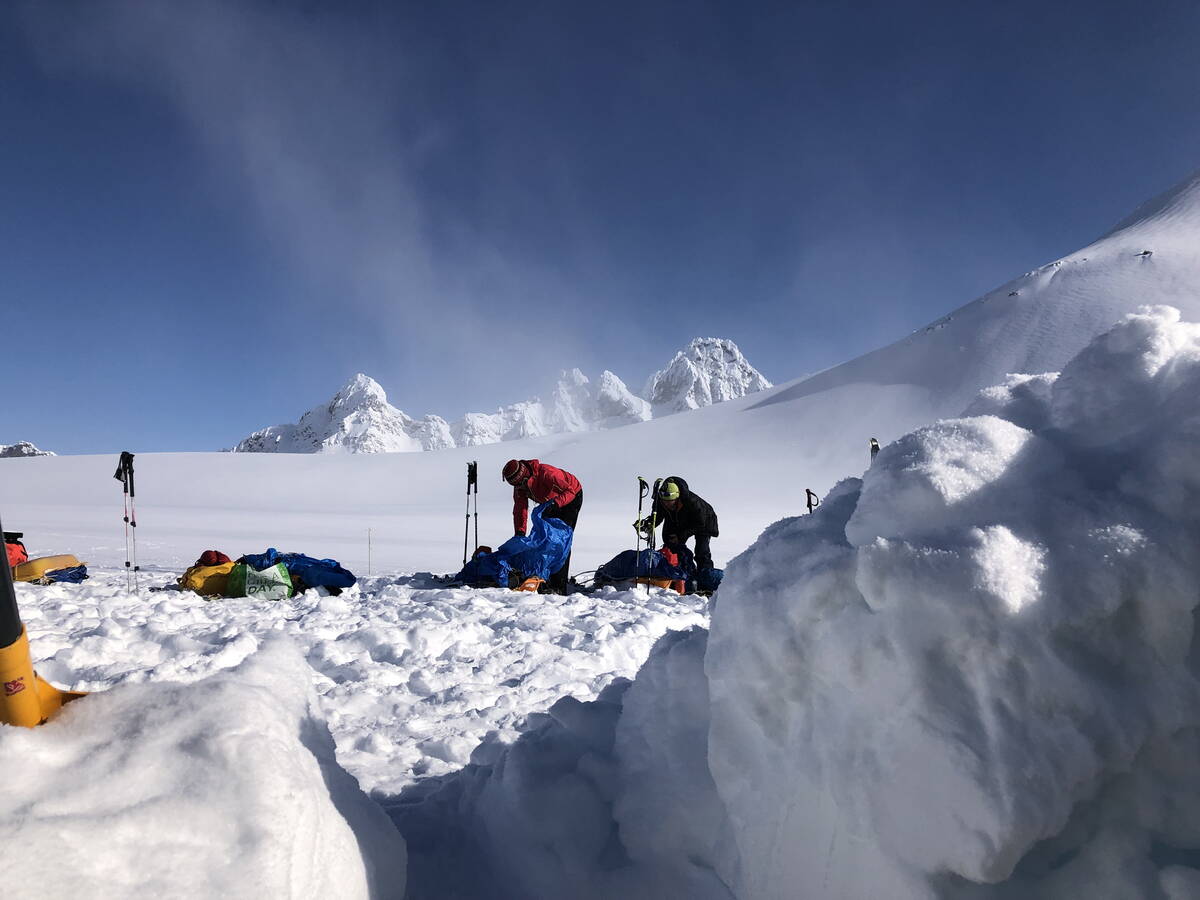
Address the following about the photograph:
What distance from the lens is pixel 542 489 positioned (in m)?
8.32

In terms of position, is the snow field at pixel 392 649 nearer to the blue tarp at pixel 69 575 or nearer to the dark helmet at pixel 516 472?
the blue tarp at pixel 69 575

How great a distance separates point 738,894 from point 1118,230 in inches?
2942

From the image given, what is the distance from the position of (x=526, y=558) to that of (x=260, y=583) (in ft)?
8.76

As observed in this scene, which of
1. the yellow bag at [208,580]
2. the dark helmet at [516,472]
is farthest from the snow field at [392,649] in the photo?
the dark helmet at [516,472]

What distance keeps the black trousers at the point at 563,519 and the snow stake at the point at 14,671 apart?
6398 mm

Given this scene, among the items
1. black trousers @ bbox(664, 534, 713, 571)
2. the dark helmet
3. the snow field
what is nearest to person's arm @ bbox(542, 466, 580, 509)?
the dark helmet

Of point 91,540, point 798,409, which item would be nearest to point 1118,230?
point 798,409

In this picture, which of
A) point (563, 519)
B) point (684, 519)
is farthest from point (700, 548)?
point (563, 519)

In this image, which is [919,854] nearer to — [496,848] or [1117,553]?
[1117,553]

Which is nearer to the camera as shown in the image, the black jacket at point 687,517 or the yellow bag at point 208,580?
the yellow bag at point 208,580

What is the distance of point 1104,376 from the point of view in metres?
1.54

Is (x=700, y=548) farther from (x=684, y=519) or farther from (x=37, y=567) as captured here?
(x=37, y=567)

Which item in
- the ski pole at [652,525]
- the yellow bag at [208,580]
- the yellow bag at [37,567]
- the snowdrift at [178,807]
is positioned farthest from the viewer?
the ski pole at [652,525]

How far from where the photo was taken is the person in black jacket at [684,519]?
842 centimetres
